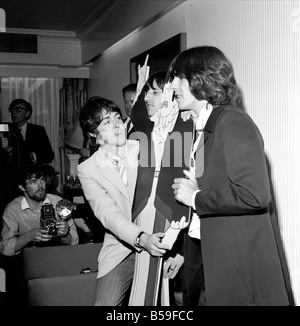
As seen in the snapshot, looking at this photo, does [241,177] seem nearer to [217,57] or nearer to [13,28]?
[217,57]

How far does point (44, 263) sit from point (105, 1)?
7.54 ft

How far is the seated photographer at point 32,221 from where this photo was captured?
2014mm

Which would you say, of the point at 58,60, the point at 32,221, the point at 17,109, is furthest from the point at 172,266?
the point at 58,60

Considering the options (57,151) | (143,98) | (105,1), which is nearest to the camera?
(143,98)

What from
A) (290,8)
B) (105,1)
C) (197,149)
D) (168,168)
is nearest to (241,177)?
(197,149)

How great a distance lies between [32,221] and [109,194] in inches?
38.0

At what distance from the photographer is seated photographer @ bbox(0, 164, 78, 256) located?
2.01 meters

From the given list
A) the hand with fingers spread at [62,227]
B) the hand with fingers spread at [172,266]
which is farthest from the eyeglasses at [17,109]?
the hand with fingers spread at [172,266]

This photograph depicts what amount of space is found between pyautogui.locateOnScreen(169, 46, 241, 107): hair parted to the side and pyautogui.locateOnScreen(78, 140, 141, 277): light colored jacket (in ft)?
1.14

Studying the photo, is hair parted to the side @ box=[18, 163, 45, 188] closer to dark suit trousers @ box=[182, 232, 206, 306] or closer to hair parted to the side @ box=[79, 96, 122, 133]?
hair parted to the side @ box=[79, 96, 122, 133]

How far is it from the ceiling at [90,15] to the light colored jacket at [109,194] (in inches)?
44.2

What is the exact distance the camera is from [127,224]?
4.33ft

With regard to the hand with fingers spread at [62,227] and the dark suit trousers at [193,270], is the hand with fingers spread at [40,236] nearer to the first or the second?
the hand with fingers spread at [62,227]
